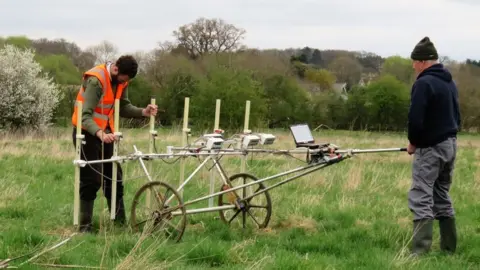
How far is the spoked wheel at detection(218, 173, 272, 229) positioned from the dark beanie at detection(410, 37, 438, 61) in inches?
93.4

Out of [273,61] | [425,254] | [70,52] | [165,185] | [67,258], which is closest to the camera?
[67,258]

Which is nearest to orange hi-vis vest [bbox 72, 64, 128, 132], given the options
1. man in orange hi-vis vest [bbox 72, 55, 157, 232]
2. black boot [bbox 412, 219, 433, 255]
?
man in orange hi-vis vest [bbox 72, 55, 157, 232]

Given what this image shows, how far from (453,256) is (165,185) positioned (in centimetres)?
305

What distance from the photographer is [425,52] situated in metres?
6.06

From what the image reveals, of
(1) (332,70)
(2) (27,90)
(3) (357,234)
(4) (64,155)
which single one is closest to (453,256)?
(3) (357,234)

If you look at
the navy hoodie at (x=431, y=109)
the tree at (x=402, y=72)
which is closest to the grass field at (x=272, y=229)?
the navy hoodie at (x=431, y=109)

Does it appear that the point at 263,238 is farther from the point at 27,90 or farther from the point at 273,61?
the point at 273,61

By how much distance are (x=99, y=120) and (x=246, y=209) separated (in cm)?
202

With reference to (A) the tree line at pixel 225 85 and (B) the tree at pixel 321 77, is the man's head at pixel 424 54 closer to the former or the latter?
(A) the tree line at pixel 225 85

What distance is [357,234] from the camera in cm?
680

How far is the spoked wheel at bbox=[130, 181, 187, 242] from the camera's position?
20.6 feet

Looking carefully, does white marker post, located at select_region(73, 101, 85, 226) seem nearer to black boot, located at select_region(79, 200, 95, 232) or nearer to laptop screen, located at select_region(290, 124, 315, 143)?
black boot, located at select_region(79, 200, 95, 232)

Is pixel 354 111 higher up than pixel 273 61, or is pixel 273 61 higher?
pixel 273 61

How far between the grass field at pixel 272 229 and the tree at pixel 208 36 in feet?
171
